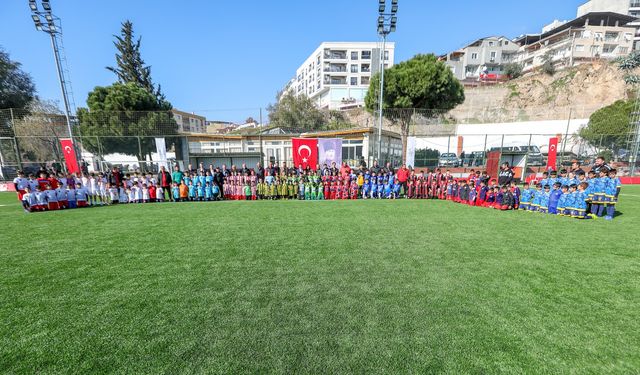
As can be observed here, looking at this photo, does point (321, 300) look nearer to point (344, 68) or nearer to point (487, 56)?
point (344, 68)

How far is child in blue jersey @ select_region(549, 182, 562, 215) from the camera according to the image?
730cm

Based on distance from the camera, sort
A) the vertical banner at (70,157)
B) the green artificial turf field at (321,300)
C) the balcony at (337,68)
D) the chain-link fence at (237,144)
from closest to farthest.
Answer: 1. the green artificial turf field at (321,300)
2. the vertical banner at (70,157)
3. the chain-link fence at (237,144)
4. the balcony at (337,68)

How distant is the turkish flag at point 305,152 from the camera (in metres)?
13.3

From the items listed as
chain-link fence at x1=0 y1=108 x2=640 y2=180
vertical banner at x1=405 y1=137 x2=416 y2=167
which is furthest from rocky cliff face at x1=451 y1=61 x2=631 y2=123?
vertical banner at x1=405 y1=137 x2=416 y2=167

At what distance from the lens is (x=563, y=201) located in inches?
282

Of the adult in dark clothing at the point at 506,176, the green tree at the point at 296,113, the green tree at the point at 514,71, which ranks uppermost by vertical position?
the green tree at the point at 514,71

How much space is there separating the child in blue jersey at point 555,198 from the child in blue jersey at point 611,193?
92 cm

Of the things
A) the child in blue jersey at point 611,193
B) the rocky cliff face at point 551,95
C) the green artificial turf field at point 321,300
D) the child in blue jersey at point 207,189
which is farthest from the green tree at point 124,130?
the rocky cliff face at point 551,95

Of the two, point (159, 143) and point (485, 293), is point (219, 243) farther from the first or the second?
point (159, 143)

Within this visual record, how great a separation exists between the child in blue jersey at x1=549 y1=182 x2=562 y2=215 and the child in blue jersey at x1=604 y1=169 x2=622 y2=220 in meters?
0.92

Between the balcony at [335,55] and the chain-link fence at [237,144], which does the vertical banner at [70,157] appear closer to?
the chain-link fence at [237,144]

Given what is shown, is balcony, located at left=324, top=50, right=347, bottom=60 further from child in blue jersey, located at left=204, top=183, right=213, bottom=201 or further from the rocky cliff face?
child in blue jersey, located at left=204, top=183, right=213, bottom=201

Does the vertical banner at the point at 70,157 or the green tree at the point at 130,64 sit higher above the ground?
the green tree at the point at 130,64

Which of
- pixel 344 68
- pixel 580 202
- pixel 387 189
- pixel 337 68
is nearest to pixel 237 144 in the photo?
pixel 387 189
